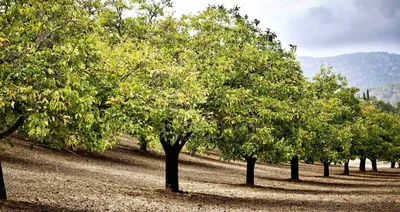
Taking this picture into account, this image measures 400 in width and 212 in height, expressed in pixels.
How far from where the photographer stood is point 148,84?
19.4 m

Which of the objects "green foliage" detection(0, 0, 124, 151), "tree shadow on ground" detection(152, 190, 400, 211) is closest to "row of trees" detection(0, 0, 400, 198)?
"green foliage" detection(0, 0, 124, 151)

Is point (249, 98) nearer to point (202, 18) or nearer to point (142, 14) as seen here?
point (202, 18)

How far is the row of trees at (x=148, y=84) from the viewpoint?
1269cm

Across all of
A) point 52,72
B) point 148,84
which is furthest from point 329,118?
point 52,72

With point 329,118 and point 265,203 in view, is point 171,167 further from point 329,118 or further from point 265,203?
point 329,118

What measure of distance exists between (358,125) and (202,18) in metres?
33.8

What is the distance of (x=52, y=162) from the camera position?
3578cm

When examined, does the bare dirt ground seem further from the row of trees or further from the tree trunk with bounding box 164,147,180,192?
the row of trees

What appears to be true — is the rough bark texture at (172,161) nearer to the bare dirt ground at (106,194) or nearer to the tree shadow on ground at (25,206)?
the bare dirt ground at (106,194)

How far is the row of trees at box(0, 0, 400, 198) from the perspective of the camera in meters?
12.7

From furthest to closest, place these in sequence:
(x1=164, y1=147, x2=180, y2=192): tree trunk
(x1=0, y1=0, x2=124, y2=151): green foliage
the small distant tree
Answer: the small distant tree
(x1=164, y1=147, x2=180, y2=192): tree trunk
(x1=0, y1=0, x2=124, y2=151): green foliage

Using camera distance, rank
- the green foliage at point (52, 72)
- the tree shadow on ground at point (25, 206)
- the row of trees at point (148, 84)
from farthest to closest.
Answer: the tree shadow on ground at point (25, 206)
the row of trees at point (148, 84)
the green foliage at point (52, 72)

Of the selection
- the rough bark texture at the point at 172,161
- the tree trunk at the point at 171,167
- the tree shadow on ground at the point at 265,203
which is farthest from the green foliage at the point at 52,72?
the tree trunk at the point at 171,167

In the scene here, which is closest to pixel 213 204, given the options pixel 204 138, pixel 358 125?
pixel 204 138
